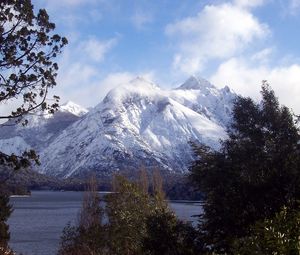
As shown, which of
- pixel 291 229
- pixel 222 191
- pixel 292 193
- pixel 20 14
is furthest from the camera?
pixel 222 191

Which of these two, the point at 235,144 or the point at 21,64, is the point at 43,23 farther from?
the point at 235,144

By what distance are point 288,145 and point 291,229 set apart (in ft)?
46.6

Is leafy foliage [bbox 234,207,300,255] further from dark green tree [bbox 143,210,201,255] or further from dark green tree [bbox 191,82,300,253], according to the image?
dark green tree [bbox 143,210,201,255]

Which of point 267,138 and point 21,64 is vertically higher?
point 21,64

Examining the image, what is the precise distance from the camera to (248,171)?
82.0 feet

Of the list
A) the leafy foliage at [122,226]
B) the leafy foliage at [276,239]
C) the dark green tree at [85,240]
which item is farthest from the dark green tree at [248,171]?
the leafy foliage at [276,239]

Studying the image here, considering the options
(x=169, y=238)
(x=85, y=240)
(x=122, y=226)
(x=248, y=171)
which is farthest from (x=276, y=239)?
(x=85, y=240)

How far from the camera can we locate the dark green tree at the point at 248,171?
80.1 ft

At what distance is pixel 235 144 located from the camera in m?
27.2

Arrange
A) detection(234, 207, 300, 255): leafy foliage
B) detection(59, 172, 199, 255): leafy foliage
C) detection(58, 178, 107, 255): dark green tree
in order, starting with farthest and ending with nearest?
detection(58, 178, 107, 255): dark green tree → detection(59, 172, 199, 255): leafy foliage → detection(234, 207, 300, 255): leafy foliage

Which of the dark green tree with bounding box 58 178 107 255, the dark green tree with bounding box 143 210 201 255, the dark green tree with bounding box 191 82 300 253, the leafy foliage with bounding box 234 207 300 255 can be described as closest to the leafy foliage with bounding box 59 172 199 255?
the dark green tree with bounding box 58 178 107 255

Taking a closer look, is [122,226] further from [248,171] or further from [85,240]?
[248,171]

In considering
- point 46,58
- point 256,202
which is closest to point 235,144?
point 256,202

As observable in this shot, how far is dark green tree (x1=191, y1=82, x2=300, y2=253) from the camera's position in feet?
80.1
